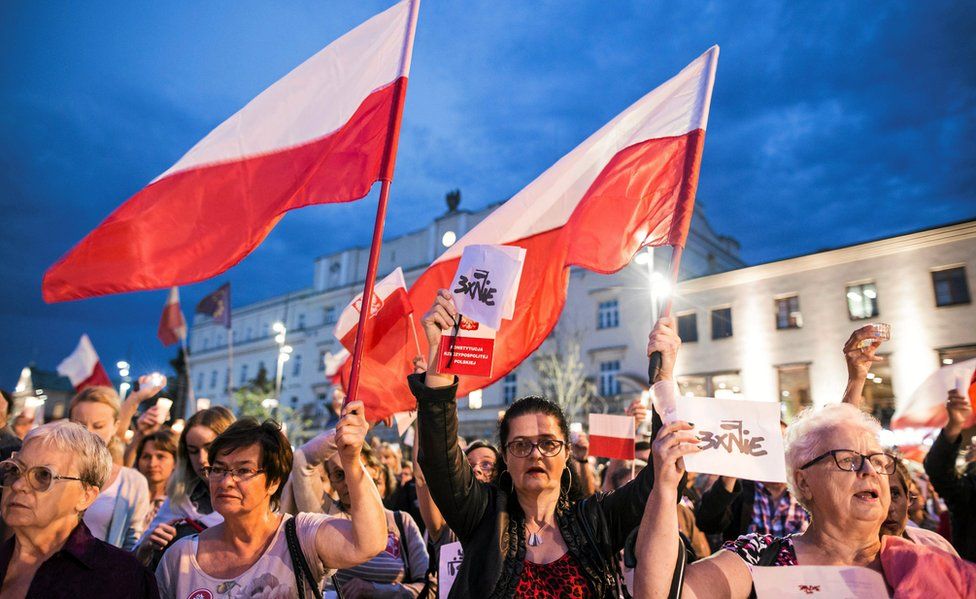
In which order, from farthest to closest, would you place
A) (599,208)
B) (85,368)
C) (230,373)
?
1. (230,373)
2. (85,368)
3. (599,208)

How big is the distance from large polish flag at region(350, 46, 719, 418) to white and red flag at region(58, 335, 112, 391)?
24.3 ft

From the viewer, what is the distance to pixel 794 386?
29.1 meters

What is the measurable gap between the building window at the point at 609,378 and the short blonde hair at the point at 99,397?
30991 millimetres

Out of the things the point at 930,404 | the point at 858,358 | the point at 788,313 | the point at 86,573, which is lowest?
the point at 86,573

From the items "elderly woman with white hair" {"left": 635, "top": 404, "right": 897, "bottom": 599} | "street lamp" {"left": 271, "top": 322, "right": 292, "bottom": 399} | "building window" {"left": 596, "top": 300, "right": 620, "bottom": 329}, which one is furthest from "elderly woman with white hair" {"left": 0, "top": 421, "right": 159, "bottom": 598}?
"building window" {"left": 596, "top": 300, "right": 620, "bottom": 329}

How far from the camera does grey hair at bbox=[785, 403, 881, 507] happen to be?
273 centimetres

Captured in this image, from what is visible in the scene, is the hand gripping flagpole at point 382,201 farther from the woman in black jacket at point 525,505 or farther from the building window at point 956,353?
the building window at point 956,353

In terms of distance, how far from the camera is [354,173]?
13.9 ft

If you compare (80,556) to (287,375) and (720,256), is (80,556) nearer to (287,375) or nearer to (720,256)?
(720,256)

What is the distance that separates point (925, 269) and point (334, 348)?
130ft

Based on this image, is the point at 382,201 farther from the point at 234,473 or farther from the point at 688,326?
the point at 688,326

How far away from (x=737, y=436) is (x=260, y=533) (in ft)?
7.30

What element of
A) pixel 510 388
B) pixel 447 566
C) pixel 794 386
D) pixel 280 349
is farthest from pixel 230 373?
pixel 447 566

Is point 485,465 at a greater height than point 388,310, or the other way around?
point 388,310
